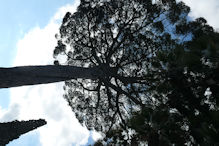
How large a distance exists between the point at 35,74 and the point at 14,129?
9.80 feet

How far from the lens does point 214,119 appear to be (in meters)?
1.81

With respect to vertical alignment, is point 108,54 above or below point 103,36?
below

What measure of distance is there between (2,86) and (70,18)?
19.2 feet

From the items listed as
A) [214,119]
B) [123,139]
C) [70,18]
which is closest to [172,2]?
[70,18]

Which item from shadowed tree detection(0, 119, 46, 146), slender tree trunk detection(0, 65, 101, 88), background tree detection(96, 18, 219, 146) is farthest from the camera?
shadowed tree detection(0, 119, 46, 146)

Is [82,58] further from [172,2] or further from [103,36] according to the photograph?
[172,2]

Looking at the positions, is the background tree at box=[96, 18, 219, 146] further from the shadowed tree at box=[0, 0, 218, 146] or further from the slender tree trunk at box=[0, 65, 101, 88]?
the slender tree trunk at box=[0, 65, 101, 88]

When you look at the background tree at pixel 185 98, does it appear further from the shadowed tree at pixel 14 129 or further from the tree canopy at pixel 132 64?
the shadowed tree at pixel 14 129

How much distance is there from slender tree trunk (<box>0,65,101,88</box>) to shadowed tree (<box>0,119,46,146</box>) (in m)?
2.71

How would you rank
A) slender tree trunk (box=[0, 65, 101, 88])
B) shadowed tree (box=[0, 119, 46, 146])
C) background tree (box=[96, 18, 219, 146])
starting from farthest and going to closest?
1. shadowed tree (box=[0, 119, 46, 146])
2. slender tree trunk (box=[0, 65, 101, 88])
3. background tree (box=[96, 18, 219, 146])

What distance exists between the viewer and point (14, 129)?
5969 millimetres

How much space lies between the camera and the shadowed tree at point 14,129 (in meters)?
5.59

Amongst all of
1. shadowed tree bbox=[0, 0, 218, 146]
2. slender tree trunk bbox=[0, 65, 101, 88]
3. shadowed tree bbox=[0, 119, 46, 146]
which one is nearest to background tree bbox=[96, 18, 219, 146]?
shadowed tree bbox=[0, 0, 218, 146]

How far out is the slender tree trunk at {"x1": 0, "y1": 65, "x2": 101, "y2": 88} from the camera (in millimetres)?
3506
